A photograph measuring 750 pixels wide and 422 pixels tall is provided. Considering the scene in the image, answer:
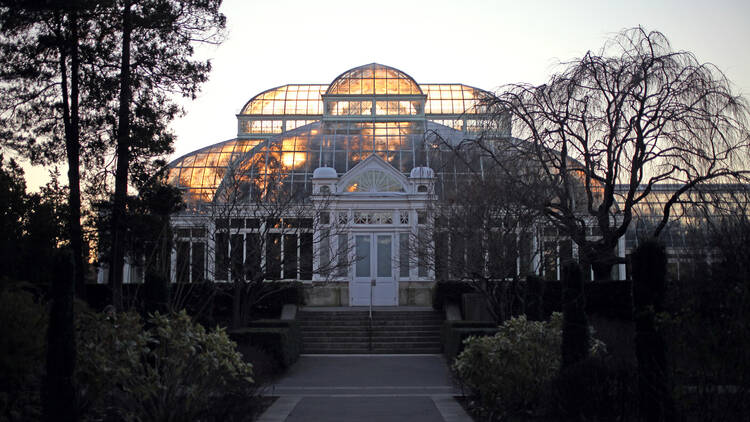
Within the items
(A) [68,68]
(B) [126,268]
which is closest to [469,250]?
(A) [68,68]

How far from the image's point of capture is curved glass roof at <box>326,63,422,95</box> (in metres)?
32.9

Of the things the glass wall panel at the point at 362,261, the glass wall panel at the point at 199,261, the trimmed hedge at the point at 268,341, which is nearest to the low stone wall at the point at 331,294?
the glass wall panel at the point at 362,261

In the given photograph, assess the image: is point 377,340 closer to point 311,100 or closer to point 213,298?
point 213,298

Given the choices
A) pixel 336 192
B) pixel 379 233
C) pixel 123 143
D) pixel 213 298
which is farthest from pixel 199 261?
pixel 379 233

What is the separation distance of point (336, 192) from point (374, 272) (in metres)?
3.20

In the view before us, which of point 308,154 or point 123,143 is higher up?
point 308,154

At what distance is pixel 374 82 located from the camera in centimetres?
3316

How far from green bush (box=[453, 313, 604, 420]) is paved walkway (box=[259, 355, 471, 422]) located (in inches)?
20.4

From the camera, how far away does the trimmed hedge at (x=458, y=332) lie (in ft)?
53.3

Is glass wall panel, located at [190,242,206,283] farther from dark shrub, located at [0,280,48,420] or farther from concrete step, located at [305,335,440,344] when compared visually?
dark shrub, located at [0,280,48,420]

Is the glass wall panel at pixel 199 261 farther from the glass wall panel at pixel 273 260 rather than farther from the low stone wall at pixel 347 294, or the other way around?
the low stone wall at pixel 347 294

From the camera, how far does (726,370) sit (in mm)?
6594

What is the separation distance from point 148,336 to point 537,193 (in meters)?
8.50

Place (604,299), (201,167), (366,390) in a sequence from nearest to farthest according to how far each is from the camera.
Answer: (366,390) < (604,299) < (201,167)
